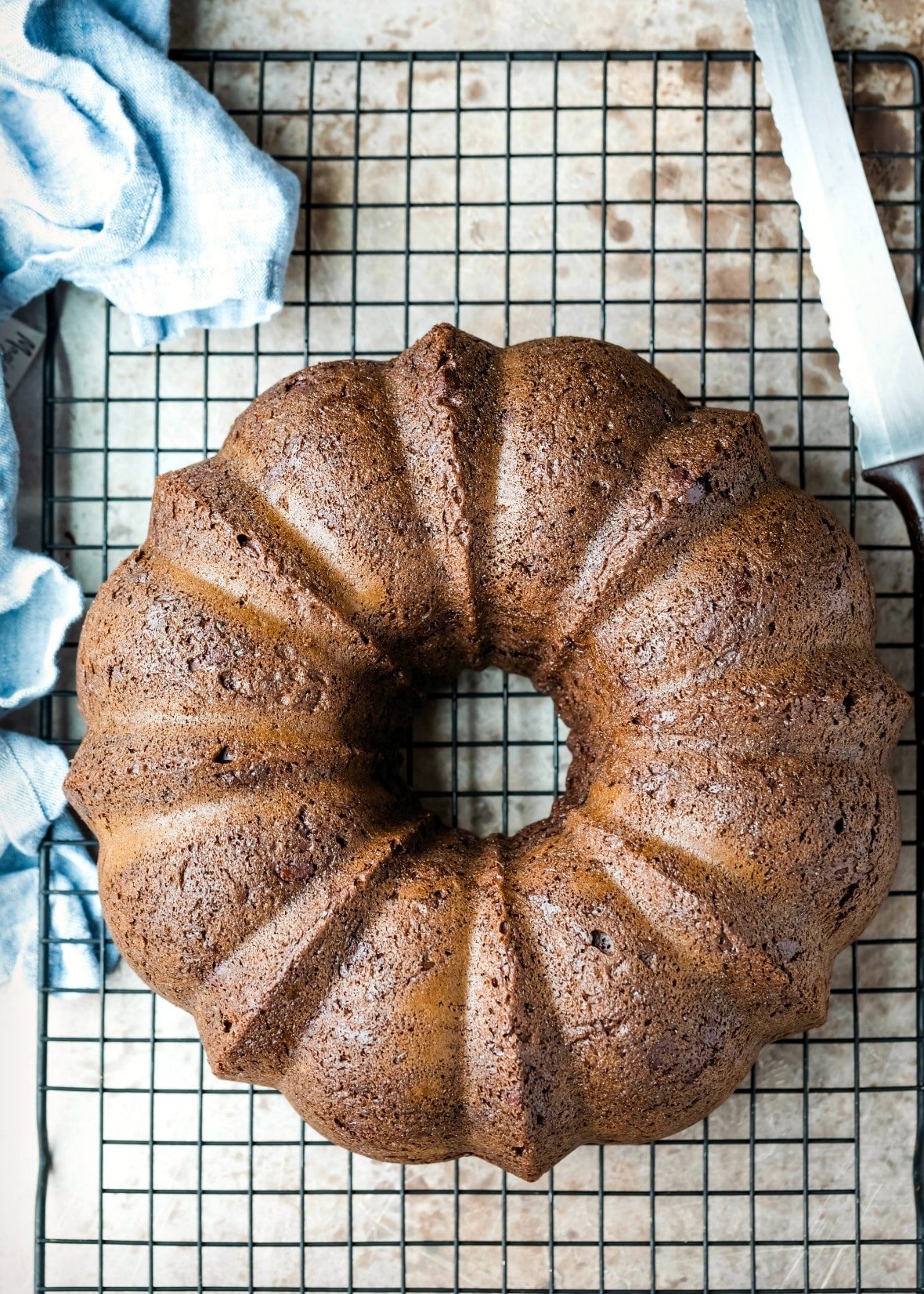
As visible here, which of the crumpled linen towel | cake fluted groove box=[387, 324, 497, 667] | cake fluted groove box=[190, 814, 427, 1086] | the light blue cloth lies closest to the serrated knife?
cake fluted groove box=[387, 324, 497, 667]

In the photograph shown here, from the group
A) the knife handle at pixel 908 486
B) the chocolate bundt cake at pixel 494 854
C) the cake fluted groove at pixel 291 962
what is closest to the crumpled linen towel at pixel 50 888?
the chocolate bundt cake at pixel 494 854

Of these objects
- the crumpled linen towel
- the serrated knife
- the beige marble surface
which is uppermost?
the beige marble surface

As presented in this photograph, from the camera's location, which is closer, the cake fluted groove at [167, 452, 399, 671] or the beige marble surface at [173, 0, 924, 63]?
the cake fluted groove at [167, 452, 399, 671]

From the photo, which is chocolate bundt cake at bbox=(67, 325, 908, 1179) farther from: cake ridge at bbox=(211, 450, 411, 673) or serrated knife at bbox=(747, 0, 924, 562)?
serrated knife at bbox=(747, 0, 924, 562)

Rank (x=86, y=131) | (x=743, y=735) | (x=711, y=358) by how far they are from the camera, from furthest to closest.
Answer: (x=711, y=358) → (x=86, y=131) → (x=743, y=735)

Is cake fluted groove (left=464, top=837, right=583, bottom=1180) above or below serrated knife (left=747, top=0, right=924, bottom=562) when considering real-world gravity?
below

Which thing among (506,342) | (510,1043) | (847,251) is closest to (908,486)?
(847,251)

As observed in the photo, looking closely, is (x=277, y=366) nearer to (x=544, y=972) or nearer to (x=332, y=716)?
(x=332, y=716)

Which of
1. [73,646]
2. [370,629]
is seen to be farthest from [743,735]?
[73,646]
